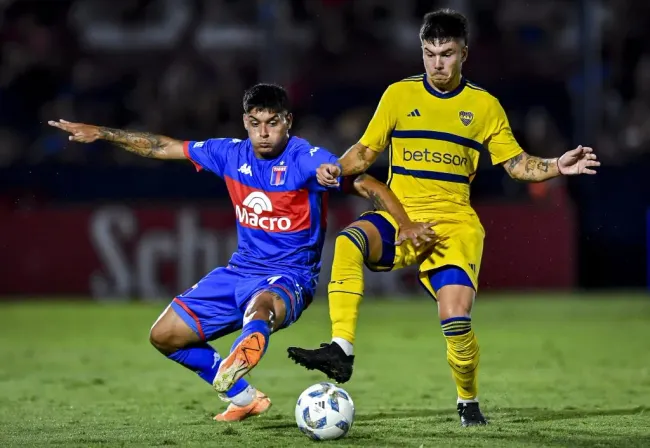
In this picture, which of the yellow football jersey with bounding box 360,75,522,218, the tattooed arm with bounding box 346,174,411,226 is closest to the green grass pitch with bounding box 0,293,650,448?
the tattooed arm with bounding box 346,174,411,226

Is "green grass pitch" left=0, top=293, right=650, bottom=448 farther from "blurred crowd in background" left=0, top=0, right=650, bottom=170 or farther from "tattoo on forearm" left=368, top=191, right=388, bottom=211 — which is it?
"blurred crowd in background" left=0, top=0, right=650, bottom=170

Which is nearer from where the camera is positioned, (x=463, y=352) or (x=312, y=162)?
(x=463, y=352)

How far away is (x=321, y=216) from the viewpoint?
7.21 metres

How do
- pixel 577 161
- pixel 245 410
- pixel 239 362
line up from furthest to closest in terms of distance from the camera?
pixel 245 410 < pixel 577 161 < pixel 239 362

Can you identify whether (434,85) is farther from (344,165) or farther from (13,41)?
(13,41)

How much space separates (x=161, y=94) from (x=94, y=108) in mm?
993

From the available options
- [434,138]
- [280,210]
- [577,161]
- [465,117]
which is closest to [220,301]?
[280,210]

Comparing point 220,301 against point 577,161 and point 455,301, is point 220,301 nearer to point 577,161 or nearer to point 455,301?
point 455,301

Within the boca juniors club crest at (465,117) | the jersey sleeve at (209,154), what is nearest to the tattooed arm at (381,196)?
the boca juniors club crest at (465,117)

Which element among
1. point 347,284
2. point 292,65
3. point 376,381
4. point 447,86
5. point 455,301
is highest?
point 292,65

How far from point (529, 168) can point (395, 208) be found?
2.75 ft

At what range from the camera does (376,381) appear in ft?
30.3

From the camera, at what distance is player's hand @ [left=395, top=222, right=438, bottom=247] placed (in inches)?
259

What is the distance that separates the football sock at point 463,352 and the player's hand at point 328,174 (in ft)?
3.30
